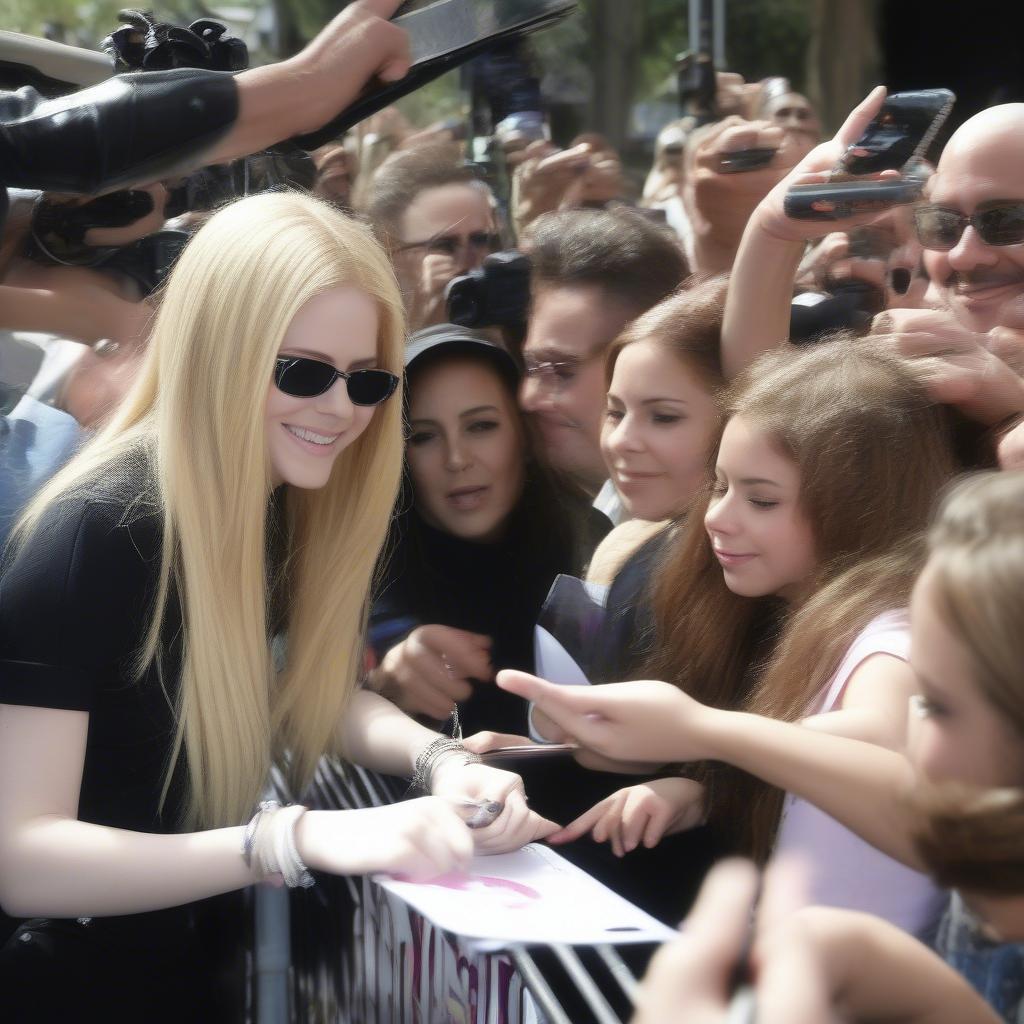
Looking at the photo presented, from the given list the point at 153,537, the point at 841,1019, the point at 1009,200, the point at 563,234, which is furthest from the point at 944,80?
the point at 841,1019

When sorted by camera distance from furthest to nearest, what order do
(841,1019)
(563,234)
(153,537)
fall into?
(563,234) → (153,537) → (841,1019)

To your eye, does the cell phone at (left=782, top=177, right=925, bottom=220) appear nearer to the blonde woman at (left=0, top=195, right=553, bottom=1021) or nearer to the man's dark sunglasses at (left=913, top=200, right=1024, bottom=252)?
the man's dark sunglasses at (left=913, top=200, right=1024, bottom=252)

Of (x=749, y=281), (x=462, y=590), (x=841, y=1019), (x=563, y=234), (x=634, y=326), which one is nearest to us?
(x=841, y=1019)

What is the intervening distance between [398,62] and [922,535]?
1.30 metres

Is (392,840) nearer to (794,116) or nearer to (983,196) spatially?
(983,196)

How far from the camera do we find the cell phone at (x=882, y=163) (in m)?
1.85

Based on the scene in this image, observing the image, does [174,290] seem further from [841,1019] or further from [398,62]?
[841,1019]

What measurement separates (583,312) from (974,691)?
159 cm

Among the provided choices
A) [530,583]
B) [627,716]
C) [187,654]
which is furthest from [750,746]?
[530,583]

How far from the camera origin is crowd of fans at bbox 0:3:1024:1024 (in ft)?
3.69

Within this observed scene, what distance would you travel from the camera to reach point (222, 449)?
1.79 metres

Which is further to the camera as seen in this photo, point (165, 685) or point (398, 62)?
point (398, 62)

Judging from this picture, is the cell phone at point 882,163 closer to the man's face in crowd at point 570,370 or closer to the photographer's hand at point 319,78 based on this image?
the man's face in crowd at point 570,370

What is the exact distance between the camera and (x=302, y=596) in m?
2.06
